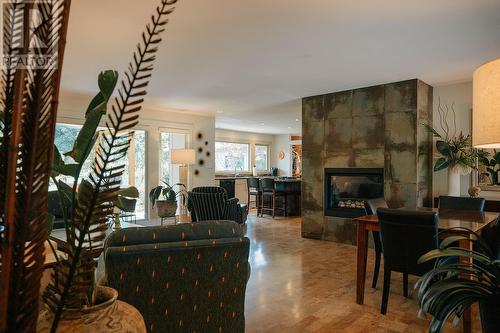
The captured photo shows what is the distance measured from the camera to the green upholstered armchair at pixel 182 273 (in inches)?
62.1

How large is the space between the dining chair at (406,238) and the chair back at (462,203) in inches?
58.2

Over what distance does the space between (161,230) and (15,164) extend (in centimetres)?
126

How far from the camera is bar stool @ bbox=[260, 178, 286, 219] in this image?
757 centimetres

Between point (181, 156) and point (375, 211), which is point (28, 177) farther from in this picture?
point (181, 156)

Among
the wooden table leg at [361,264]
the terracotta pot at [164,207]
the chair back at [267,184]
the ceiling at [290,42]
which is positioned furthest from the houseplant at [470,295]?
the chair back at [267,184]

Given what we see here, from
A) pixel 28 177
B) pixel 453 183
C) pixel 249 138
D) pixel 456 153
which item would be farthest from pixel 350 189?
pixel 249 138

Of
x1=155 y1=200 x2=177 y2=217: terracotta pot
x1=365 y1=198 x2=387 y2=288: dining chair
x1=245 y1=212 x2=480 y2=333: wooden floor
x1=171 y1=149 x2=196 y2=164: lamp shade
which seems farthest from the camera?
x1=171 y1=149 x2=196 y2=164: lamp shade

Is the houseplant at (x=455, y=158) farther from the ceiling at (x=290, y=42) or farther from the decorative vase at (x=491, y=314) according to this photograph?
the decorative vase at (x=491, y=314)

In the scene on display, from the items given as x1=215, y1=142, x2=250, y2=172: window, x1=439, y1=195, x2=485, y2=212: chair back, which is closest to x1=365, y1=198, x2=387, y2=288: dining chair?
x1=439, y1=195, x2=485, y2=212: chair back

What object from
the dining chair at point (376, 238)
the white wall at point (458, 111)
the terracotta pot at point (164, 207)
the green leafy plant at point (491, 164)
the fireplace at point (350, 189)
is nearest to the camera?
the dining chair at point (376, 238)

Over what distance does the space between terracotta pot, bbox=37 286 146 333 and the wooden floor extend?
65.3 inches

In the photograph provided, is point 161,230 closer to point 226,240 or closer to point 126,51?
point 226,240

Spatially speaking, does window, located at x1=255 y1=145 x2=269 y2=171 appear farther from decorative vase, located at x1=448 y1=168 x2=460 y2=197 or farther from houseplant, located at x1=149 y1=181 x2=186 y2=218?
decorative vase, located at x1=448 y1=168 x2=460 y2=197

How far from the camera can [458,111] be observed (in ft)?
15.3
